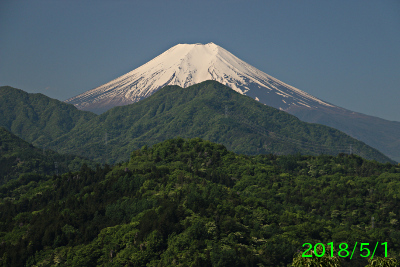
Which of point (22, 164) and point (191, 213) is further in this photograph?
point (22, 164)

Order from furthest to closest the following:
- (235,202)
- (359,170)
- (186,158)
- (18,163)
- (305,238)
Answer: (18,163) → (359,170) → (186,158) → (235,202) → (305,238)

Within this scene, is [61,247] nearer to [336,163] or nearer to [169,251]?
[169,251]

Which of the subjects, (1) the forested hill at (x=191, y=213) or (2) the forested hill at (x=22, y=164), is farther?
(2) the forested hill at (x=22, y=164)

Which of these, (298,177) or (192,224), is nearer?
(192,224)

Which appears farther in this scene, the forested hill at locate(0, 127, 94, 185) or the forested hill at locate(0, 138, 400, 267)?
the forested hill at locate(0, 127, 94, 185)

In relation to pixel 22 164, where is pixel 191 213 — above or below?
above

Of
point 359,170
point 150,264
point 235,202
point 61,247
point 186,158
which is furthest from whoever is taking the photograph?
point 359,170

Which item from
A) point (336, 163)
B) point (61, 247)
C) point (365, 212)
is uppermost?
point (336, 163)

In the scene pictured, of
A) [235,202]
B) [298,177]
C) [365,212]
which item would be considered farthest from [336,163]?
[235,202]
